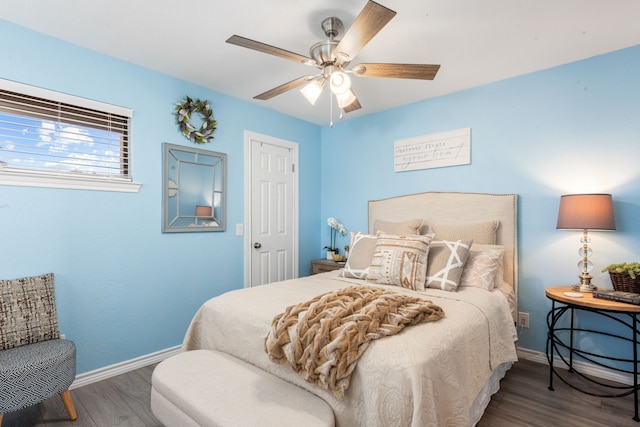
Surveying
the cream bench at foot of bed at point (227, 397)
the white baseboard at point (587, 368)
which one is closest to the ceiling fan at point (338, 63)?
the cream bench at foot of bed at point (227, 397)

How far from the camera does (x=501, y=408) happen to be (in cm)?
202

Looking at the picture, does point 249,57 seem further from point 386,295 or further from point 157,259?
point 386,295

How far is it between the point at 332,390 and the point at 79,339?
2.06 meters

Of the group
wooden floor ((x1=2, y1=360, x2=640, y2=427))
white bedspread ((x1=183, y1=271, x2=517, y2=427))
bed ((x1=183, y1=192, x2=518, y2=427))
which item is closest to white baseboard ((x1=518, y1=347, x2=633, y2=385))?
wooden floor ((x1=2, y1=360, x2=640, y2=427))

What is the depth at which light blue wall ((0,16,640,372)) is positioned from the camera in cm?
223

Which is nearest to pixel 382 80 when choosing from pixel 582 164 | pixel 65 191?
pixel 582 164

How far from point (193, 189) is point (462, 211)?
2525mm

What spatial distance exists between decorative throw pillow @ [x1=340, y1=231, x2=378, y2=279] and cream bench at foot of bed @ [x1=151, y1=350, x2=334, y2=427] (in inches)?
46.8

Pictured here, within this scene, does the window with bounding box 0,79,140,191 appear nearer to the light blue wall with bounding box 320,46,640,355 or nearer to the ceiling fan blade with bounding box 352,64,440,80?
the ceiling fan blade with bounding box 352,64,440,80

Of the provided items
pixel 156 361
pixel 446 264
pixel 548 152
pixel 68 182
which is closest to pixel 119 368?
pixel 156 361

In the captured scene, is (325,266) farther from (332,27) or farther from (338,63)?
(332,27)

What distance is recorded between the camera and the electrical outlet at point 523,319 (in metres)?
2.71

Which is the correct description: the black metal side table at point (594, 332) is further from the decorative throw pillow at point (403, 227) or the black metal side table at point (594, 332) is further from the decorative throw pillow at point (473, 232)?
the decorative throw pillow at point (403, 227)

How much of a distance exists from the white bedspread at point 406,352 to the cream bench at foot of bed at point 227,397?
96 mm
